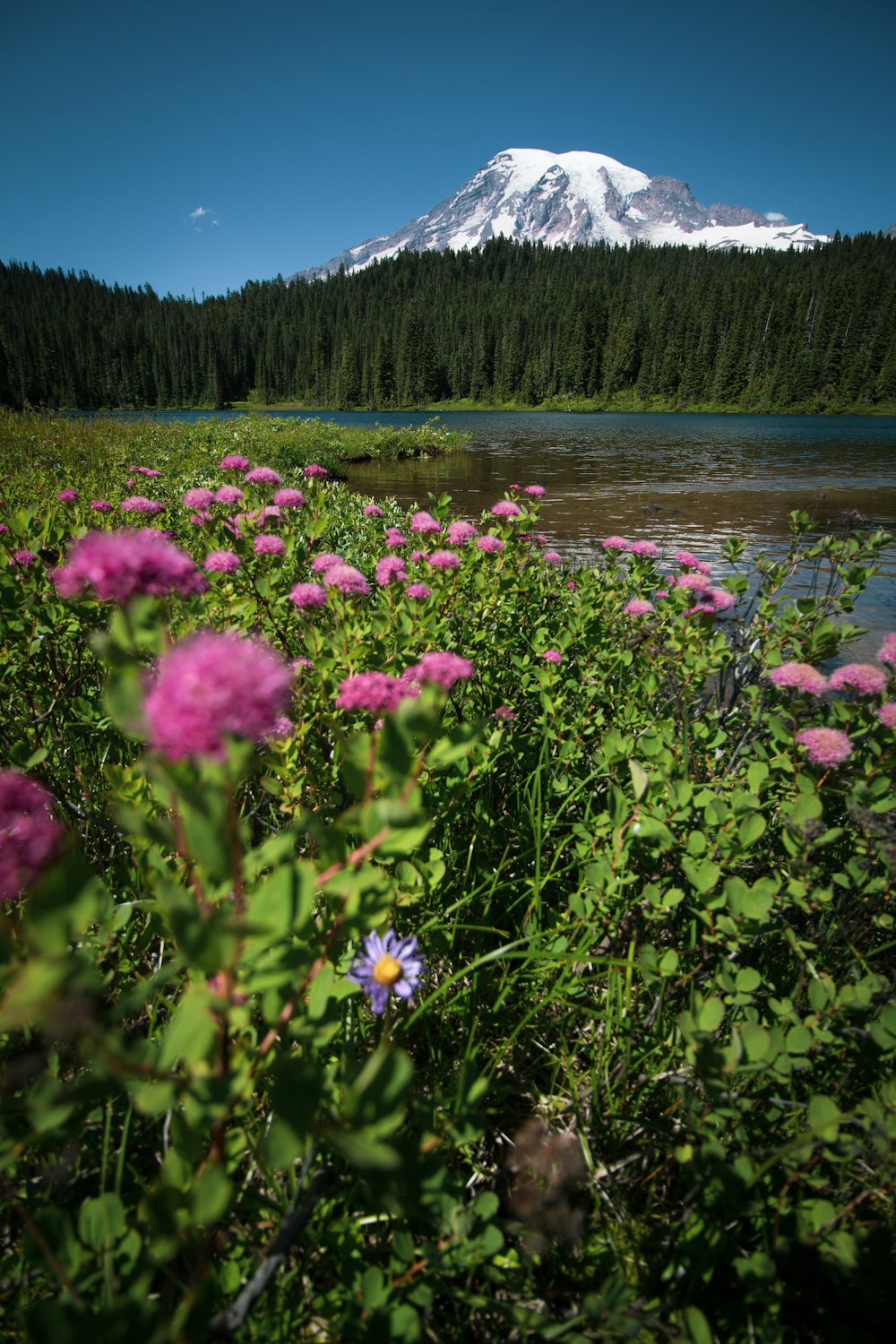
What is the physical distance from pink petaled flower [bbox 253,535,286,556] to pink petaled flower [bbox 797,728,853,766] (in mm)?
2109

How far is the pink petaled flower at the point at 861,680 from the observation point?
6.39 feet

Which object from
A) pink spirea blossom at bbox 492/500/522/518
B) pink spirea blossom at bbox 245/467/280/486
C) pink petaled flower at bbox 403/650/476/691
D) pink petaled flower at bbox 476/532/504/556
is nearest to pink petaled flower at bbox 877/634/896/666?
pink petaled flower at bbox 403/650/476/691

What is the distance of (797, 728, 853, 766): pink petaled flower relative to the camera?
1732 millimetres

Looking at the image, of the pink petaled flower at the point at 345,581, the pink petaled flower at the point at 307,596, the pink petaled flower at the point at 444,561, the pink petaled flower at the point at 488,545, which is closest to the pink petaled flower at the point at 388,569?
the pink petaled flower at the point at 444,561

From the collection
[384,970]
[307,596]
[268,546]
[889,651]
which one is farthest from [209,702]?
[889,651]

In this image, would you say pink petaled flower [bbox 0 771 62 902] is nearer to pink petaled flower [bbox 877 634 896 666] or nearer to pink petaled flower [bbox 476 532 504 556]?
pink petaled flower [bbox 877 634 896 666]

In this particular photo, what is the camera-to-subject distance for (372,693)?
1.29m

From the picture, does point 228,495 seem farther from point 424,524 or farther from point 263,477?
point 424,524

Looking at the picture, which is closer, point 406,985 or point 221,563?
point 406,985

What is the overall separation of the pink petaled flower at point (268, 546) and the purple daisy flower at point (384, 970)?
1655mm

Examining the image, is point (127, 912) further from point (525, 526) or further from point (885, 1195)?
point (525, 526)

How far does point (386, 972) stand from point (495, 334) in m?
106

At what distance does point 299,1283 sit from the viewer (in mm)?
1211

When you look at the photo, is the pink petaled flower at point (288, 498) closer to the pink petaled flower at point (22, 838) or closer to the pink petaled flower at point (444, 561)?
the pink petaled flower at point (444, 561)
